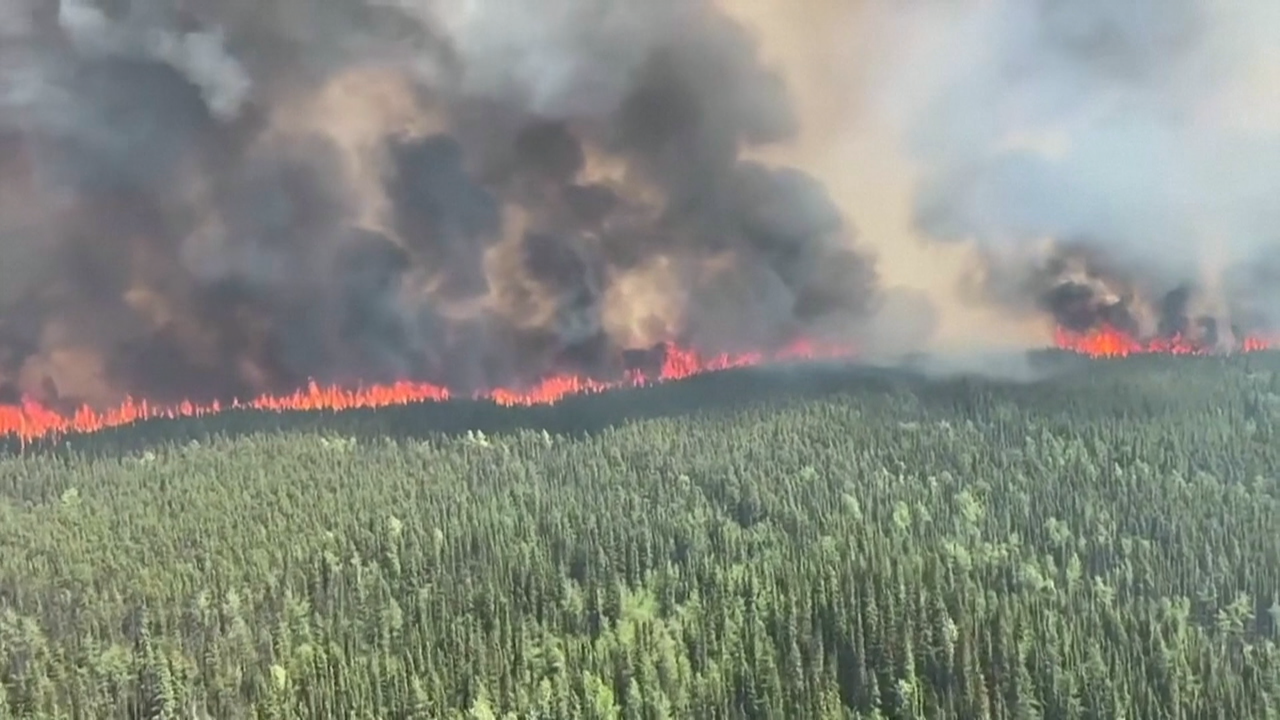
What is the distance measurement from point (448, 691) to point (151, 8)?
8.50 m

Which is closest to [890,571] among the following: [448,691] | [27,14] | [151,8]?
[448,691]

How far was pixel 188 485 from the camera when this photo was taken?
14.5 metres

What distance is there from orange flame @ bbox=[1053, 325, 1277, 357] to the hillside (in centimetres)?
16

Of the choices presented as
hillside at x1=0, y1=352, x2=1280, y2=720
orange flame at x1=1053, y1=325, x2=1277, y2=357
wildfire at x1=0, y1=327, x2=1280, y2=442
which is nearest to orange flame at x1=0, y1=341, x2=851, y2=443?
wildfire at x1=0, y1=327, x2=1280, y2=442

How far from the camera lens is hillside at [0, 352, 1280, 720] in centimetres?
1305

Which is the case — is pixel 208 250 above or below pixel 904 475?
above

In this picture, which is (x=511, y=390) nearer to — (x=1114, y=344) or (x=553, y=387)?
(x=553, y=387)

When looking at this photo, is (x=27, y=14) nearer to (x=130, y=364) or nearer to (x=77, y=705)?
(x=130, y=364)

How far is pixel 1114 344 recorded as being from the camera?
15.4m

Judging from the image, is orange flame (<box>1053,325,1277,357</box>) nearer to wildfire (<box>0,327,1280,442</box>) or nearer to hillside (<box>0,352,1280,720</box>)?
wildfire (<box>0,327,1280,442</box>)

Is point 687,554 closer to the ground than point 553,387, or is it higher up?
closer to the ground

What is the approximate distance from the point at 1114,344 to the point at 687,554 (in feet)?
19.1

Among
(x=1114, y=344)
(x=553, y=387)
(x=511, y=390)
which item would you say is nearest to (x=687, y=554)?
(x=553, y=387)

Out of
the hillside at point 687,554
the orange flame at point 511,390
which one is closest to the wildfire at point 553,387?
the orange flame at point 511,390
